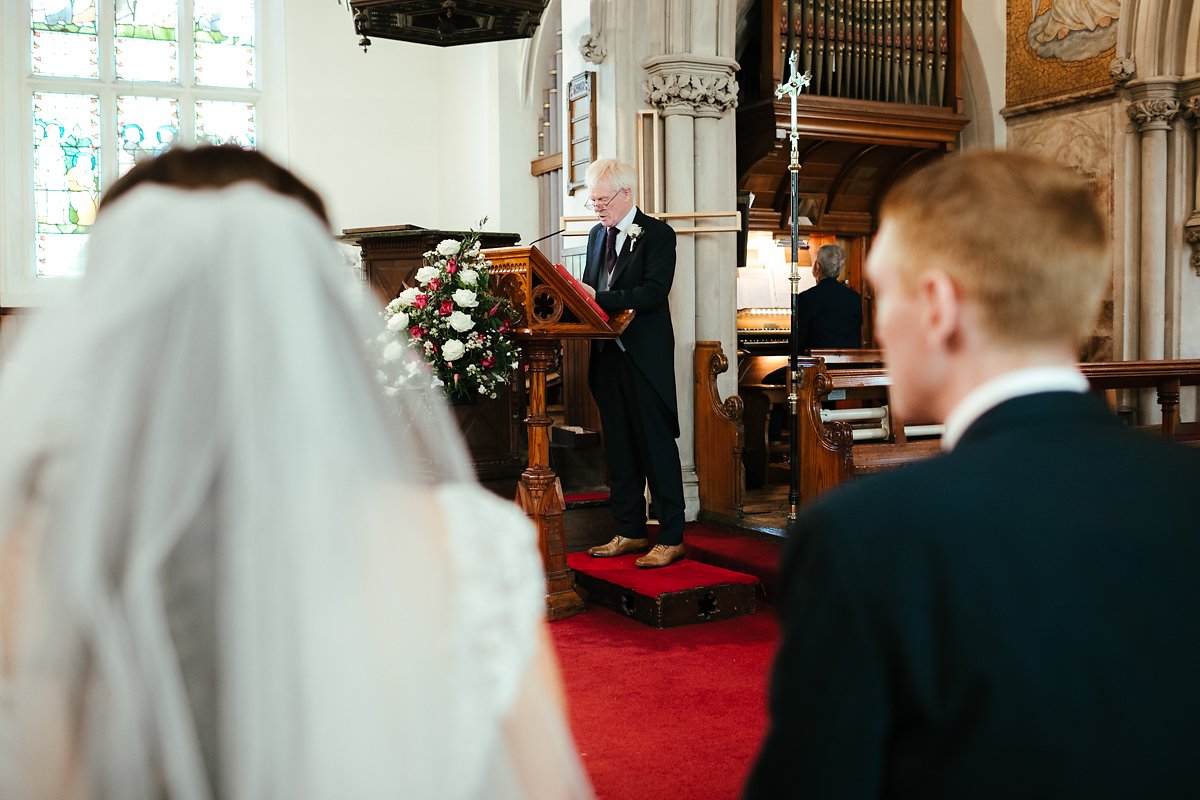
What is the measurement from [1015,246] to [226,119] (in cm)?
Result: 1146

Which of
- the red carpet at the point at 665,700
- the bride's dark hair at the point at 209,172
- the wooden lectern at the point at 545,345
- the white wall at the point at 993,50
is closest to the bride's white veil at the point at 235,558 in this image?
the bride's dark hair at the point at 209,172

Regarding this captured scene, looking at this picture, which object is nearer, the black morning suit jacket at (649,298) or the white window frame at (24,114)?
the black morning suit jacket at (649,298)

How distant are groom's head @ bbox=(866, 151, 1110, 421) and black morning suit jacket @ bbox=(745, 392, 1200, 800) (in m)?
0.15

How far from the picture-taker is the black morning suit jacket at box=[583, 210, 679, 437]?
5055 millimetres

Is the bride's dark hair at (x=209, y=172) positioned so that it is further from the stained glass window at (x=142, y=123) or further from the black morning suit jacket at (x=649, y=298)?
the stained glass window at (x=142, y=123)

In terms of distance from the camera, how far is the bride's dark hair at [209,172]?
3.75 ft

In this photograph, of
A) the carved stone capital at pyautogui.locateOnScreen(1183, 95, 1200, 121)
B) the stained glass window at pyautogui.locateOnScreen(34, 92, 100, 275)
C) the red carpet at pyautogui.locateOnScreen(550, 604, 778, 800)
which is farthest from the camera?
the stained glass window at pyautogui.locateOnScreen(34, 92, 100, 275)

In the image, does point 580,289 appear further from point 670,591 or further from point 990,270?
point 990,270

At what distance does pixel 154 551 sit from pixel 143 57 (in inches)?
450

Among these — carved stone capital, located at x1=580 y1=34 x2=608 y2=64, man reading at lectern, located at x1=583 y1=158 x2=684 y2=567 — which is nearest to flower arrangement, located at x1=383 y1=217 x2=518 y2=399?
man reading at lectern, located at x1=583 y1=158 x2=684 y2=567

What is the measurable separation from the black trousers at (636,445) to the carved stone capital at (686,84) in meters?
2.12

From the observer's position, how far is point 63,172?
35.3 feet

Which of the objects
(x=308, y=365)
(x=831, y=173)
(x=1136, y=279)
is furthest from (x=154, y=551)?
(x=831, y=173)

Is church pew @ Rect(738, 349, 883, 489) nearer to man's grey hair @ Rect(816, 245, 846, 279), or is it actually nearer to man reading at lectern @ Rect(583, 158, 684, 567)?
man's grey hair @ Rect(816, 245, 846, 279)
